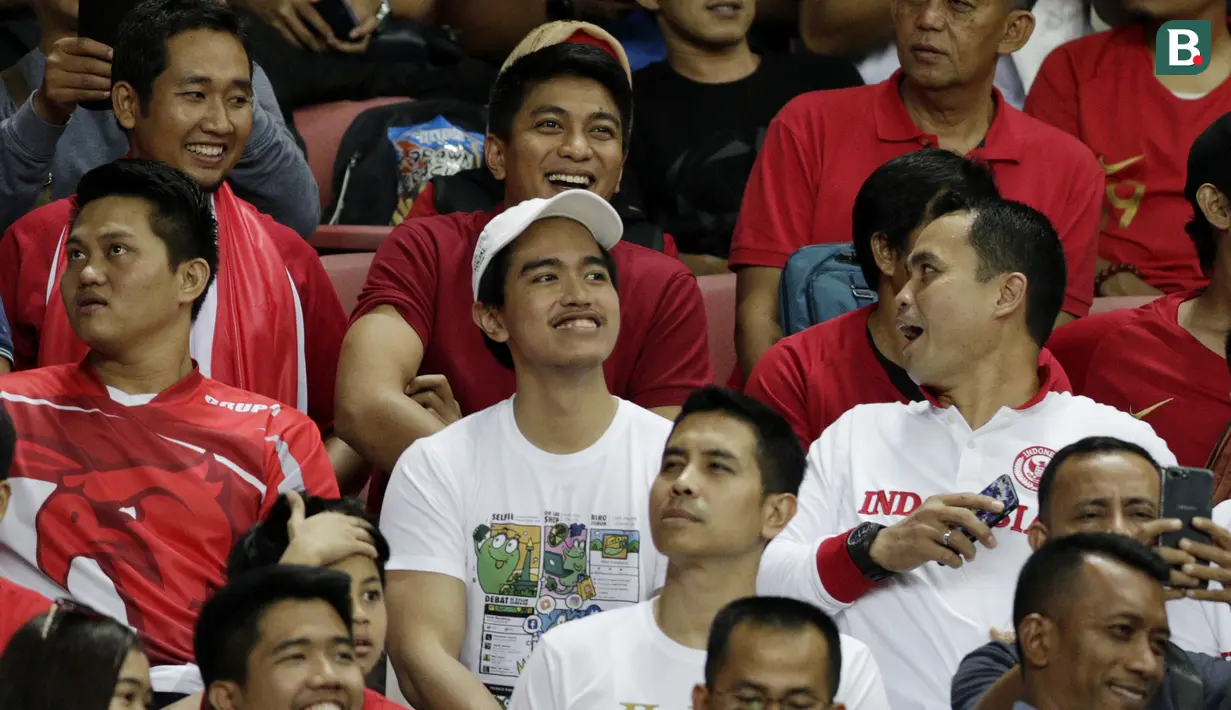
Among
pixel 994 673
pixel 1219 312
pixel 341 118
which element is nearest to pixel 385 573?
pixel 994 673

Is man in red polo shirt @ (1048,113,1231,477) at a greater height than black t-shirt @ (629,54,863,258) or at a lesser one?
lesser

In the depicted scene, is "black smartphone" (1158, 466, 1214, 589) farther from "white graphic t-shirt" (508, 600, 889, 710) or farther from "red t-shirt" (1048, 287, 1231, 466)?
"red t-shirt" (1048, 287, 1231, 466)

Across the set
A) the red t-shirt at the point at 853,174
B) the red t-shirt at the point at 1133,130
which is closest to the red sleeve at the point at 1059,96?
the red t-shirt at the point at 1133,130

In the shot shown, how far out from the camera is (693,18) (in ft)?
17.4

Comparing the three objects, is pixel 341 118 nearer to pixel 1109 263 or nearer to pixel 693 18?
pixel 693 18

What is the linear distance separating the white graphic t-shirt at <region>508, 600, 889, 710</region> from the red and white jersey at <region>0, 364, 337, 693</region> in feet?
1.93

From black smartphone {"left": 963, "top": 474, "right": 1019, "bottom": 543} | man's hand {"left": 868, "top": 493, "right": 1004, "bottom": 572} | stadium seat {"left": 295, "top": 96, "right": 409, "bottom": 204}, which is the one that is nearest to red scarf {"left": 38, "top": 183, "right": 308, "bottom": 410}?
stadium seat {"left": 295, "top": 96, "right": 409, "bottom": 204}

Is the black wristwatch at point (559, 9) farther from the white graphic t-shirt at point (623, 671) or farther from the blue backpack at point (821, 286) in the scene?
the white graphic t-shirt at point (623, 671)

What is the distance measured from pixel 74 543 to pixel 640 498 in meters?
0.98

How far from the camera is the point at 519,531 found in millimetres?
3652

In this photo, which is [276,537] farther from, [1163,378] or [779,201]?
[1163,378]

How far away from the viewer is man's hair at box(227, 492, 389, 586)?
3434mm

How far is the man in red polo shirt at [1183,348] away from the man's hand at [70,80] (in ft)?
6.98

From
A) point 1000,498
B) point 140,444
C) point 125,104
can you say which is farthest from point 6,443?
point 1000,498
